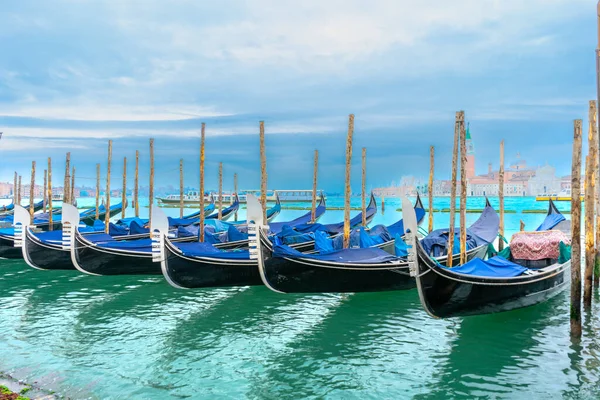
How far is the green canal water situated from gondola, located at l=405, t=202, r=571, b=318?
1.14 feet

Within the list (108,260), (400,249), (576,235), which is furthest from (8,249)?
(576,235)

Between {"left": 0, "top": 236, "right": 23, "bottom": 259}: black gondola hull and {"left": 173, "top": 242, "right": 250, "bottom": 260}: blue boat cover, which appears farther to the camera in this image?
{"left": 0, "top": 236, "right": 23, "bottom": 259}: black gondola hull

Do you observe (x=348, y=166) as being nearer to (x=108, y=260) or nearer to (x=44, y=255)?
(x=108, y=260)

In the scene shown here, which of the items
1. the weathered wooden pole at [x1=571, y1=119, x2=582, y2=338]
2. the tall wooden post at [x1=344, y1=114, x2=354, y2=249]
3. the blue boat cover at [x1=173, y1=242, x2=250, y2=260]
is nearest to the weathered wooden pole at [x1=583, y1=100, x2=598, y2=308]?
the weathered wooden pole at [x1=571, y1=119, x2=582, y2=338]

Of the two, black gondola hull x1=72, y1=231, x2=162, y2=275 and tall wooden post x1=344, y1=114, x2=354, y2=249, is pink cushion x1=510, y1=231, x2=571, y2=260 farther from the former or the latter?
black gondola hull x1=72, y1=231, x2=162, y2=275

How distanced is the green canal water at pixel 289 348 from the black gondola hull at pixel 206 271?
1.26 feet

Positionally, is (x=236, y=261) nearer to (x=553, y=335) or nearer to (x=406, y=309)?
(x=406, y=309)

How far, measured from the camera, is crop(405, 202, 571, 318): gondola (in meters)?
6.65

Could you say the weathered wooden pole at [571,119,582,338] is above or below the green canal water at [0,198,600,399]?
above

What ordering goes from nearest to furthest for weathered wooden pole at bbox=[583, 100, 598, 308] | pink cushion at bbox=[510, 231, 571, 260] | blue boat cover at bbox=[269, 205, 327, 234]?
1. weathered wooden pole at bbox=[583, 100, 598, 308]
2. pink cushion at bbox=[510, 231, 571, 260]
3. blue boat cover at bbox=[269, 205, 327, 234]

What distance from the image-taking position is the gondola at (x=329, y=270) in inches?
330

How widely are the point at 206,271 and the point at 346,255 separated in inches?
96.2

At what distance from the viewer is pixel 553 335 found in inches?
283

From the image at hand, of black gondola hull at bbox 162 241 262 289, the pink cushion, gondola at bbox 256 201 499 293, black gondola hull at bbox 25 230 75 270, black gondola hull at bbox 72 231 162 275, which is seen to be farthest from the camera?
black gondola hull at bbox 25 230 75 270
